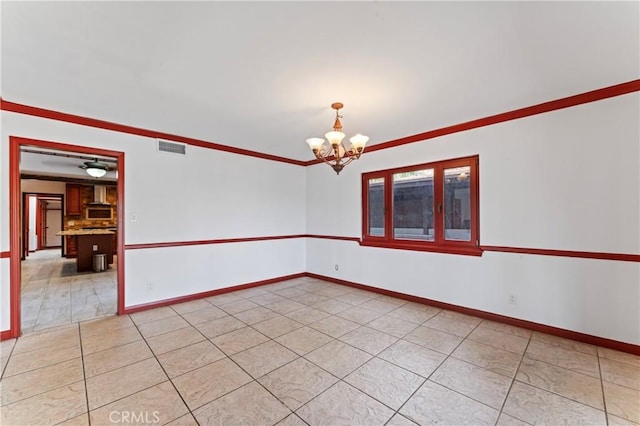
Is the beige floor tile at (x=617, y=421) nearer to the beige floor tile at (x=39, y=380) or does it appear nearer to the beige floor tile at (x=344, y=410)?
the beige floor tile at (x=344, y=410)

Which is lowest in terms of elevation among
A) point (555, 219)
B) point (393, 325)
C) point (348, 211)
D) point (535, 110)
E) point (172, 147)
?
point (393, 325)

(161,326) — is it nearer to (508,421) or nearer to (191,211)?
(191,211)

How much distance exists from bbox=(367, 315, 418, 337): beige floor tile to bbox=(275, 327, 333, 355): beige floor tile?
0.66m

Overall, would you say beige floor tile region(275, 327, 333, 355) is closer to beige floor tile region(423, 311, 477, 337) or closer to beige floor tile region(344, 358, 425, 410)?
beige floor tile region(344, 358, 425, 410)

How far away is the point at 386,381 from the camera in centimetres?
212

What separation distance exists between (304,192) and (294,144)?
4.88ft

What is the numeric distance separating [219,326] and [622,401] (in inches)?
140

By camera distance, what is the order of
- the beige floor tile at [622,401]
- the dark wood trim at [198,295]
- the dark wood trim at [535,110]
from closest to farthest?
the beige floor tile at [622,401], the dark wood trim at [535,110], the dark wood trim at [198,295]

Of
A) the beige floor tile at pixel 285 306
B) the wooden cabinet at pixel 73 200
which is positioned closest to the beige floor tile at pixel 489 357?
the beige floor tile at pixel 285 306

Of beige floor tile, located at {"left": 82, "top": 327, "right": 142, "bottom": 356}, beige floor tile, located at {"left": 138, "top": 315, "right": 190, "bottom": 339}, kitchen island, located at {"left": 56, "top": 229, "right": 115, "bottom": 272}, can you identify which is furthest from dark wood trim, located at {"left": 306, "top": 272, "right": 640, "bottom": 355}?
kitchen island, located at {"left": 56, "top": 229, "right": 115, "bottom": 272}

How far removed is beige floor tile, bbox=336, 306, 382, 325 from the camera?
3389 mm

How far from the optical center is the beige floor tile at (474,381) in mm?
1922

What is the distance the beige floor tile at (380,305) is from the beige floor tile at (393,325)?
267 mm

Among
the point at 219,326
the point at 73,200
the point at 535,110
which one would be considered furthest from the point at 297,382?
the point at 73,200
